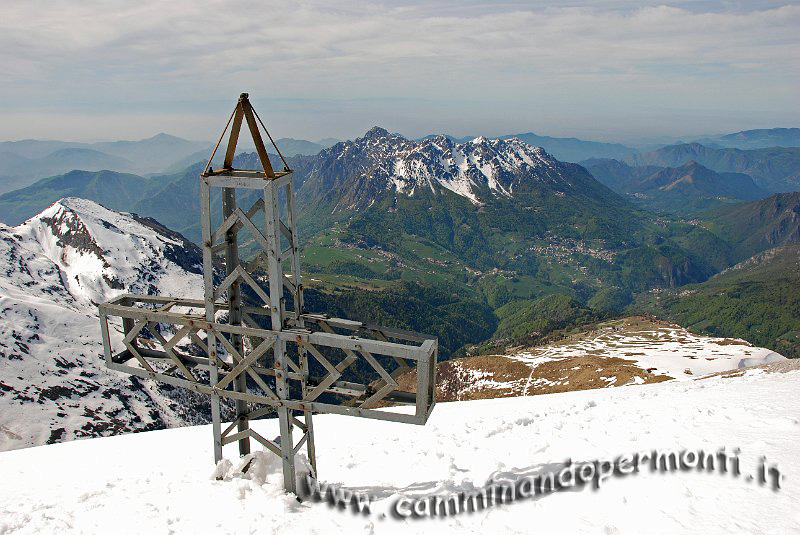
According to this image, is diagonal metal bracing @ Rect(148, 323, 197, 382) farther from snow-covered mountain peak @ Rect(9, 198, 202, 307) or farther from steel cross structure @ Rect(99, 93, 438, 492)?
snow-covered mountain peak @ Rect(9, 198, 202, 307)

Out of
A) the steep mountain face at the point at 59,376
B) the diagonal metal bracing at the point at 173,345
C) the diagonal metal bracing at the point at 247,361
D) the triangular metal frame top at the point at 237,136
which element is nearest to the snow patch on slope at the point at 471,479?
the diagonal metal bracing at the point at 247,361

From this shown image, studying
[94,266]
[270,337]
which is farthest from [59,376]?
[270,337]

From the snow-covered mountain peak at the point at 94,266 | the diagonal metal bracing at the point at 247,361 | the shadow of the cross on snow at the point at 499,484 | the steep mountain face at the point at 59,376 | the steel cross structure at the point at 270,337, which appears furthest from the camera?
the snow-covered mountain peak at the point at 94,266

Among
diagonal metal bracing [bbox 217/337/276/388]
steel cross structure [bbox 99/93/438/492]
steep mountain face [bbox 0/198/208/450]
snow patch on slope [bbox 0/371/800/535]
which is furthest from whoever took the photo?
steep mountain face [bbox 0/198/208/450]

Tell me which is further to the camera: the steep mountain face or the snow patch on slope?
the steep mountain face

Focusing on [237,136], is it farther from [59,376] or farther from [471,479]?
[59,376]

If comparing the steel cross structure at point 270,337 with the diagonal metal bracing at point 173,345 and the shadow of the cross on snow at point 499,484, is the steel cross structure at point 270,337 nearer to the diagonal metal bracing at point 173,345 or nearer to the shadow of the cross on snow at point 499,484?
the diagonal metal bracing at point 173,345

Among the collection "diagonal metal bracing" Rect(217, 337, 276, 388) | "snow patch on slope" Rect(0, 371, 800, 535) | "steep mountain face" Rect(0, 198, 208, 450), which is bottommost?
"steep mountain face" Rect(0, 198, 208, 450)

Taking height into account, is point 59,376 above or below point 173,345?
below

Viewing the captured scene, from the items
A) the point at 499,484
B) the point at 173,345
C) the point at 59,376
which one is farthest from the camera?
the point at 59,376

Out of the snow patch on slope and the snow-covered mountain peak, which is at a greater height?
the snow patch on slope

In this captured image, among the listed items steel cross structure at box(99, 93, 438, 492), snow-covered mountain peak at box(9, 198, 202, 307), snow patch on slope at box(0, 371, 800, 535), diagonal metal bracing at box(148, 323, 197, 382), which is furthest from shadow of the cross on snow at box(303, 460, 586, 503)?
snow-covered mountain peak at box(9, 198, 202, 307)

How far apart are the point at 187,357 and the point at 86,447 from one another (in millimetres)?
11697

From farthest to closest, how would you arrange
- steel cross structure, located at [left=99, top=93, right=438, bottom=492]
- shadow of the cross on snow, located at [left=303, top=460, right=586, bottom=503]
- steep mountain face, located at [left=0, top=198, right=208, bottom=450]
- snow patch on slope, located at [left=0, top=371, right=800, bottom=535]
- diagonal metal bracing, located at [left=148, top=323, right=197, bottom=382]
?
steep mountain face, located at [left=0, top=198, right=208, bottom=450], diagonal metal bracing, located at [left=148, top=323, right=197, bottom=382], shadow of the cross on snow, located at [left=303, top=460, right=586, bottom=503], steel cross structure, located at [left=99, top=93, right=438, bottom=492], snow patch on slope, located at [left=0, top=371, right=800, bottom=535]
